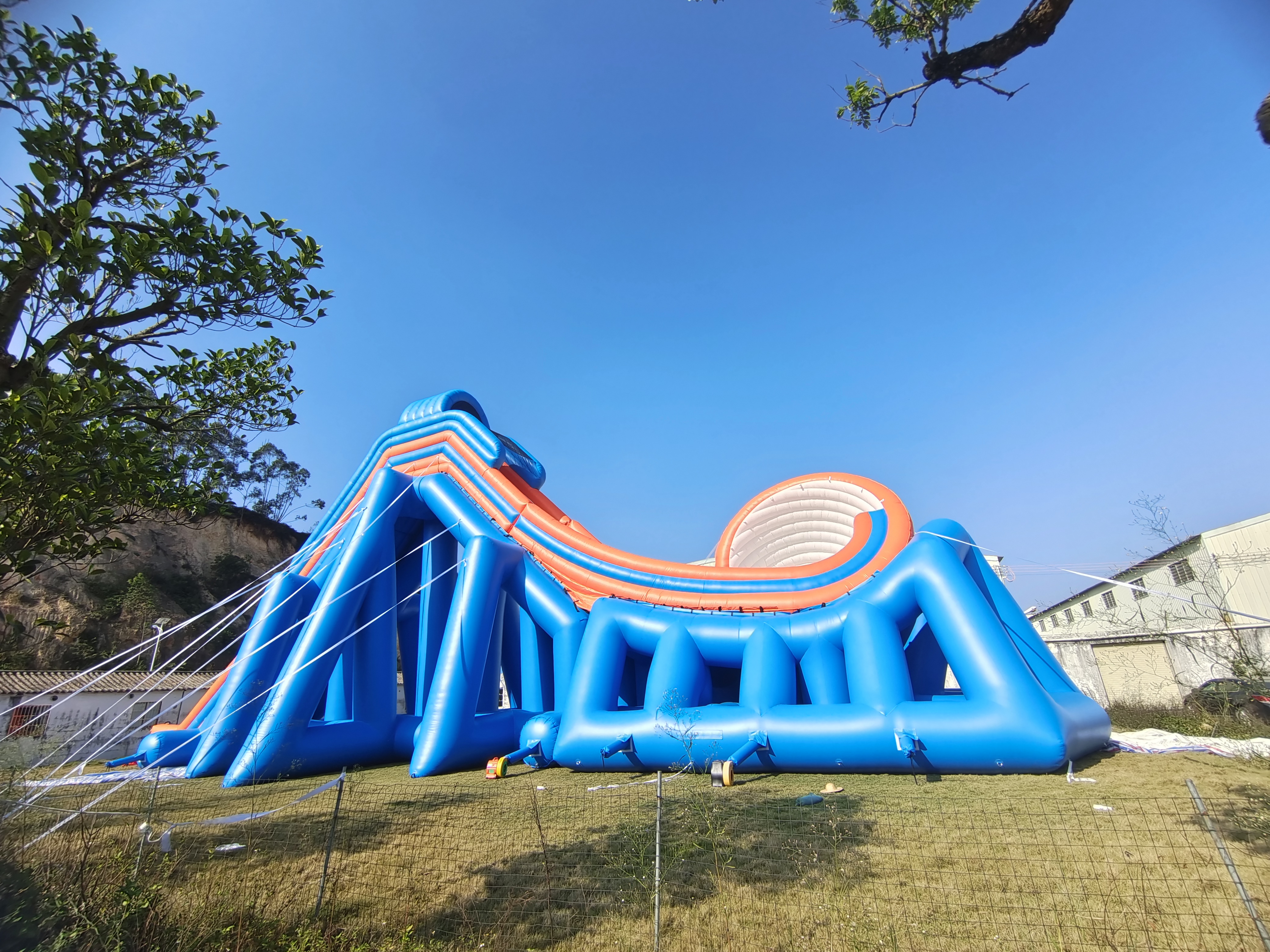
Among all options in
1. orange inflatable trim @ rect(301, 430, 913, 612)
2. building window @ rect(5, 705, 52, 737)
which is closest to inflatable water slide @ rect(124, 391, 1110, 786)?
orange inflatable trim @ rect(301, 430, 913, 612)

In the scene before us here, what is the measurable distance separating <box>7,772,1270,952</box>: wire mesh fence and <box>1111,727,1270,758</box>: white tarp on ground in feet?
8.33

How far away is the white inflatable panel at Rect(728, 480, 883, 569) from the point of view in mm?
13086

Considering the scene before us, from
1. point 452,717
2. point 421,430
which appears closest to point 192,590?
point 421,430

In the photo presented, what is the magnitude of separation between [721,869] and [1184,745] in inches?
307

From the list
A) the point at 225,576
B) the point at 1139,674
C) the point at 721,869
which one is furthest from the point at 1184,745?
the point at 225,576

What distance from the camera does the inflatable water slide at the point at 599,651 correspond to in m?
7.61

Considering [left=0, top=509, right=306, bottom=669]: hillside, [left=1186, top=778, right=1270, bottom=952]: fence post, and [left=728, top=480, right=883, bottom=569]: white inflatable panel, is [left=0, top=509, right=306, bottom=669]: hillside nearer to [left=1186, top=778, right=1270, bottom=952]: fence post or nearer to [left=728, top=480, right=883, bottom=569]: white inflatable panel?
[left=728, top=480, right=883, bottom=569]: white inflatable panel

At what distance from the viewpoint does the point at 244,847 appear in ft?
17.0

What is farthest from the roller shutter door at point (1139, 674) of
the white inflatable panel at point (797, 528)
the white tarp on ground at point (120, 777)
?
the white tarp on ground at point (120, 777)

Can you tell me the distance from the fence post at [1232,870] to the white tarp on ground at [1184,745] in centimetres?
559

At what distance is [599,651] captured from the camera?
943 centimetres

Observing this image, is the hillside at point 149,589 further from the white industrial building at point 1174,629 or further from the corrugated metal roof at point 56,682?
the white industrial building at point 1174,629

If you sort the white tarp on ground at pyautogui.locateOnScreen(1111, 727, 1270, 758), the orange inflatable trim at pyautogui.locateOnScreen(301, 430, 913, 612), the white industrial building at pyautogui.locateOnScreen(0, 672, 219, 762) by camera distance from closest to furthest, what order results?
the white tarp on ground at pyautogui.locateOnScreen(1111, 727, 1270, 758), the orange inflatable trim at pyautogui.locateOnScreen(301, 430, 913, 612), the white industrial building at pyautogui.locateOnScreen(0, 672, 219, 762)

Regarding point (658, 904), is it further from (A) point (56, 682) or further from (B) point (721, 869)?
(A) point (56, 682)
